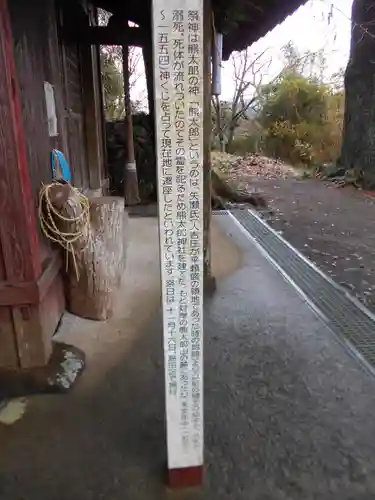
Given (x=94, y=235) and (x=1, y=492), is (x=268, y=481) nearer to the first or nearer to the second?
(x=1, y=492)

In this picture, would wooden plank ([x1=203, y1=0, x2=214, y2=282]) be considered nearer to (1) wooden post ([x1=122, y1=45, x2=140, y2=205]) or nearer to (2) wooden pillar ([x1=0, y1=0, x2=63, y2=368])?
(2) wooden pillar ([x1=0, y1=0, x2=63, y2=368])

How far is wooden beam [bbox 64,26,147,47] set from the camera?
16.2 feet

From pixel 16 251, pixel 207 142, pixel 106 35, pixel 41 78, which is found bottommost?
pixel 16 251

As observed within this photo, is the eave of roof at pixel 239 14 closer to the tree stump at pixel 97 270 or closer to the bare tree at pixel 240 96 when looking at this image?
the tree stump at pixel 97 270

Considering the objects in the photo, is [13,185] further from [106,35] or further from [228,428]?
[106,35]

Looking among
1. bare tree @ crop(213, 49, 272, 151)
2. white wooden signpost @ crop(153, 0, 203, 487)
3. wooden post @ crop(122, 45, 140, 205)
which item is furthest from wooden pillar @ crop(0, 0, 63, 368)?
bare tree @ crop(213, 49, 272, 151)

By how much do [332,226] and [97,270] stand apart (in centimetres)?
445

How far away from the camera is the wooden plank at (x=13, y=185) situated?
7.23 ft

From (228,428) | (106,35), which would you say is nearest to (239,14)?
(106,35)

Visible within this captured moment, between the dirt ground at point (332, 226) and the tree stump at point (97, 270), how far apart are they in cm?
216

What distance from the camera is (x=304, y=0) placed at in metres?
4.09

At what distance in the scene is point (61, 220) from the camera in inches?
117

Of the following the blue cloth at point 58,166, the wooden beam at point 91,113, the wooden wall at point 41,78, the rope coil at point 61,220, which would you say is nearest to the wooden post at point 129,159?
the wooden beam at point 91,113

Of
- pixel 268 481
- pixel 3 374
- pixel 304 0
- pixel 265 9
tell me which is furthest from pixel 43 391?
pixel 265 9
